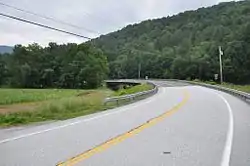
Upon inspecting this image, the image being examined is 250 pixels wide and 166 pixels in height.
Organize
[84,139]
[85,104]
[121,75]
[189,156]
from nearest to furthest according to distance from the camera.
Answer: [189,156] → [84,139] → [85,104] → [121,75]

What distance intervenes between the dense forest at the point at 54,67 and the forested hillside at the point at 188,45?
6.91 metres

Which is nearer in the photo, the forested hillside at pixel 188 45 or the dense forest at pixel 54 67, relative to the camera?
the forested hillside at pixel 188 45

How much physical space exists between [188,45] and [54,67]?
4690cm

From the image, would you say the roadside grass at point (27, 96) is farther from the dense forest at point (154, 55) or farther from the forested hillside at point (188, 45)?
the dense forest at point (154, 55)

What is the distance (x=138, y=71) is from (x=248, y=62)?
50.7 meters

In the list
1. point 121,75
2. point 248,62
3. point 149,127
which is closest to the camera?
point 149,127

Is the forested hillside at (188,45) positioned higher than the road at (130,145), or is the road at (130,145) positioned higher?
the forested hillside at (188,45)

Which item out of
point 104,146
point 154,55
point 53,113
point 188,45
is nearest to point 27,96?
point 53,113

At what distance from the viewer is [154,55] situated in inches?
5527

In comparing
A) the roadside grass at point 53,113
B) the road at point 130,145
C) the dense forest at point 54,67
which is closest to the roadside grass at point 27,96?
the roadside grass at point 53,113

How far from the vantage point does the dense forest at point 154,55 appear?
105 metres

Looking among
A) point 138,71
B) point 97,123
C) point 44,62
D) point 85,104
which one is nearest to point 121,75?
point 138,71

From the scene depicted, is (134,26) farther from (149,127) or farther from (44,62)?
(149,127)

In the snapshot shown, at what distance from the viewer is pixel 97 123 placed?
1612 centimetres
